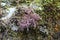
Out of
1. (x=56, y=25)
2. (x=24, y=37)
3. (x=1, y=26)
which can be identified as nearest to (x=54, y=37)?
(x=56, y=25)

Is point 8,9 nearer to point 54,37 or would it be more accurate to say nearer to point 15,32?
point 15,32

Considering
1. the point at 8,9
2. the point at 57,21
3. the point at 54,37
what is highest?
the point at 8,9

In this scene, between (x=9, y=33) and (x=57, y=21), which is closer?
(x=9, y=33)

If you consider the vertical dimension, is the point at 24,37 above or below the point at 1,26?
below

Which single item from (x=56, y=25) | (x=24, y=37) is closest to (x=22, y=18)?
(x=24, y=37)

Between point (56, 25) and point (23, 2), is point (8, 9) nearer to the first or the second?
point (23, 2)

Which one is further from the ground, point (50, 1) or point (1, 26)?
point (50, 1)
